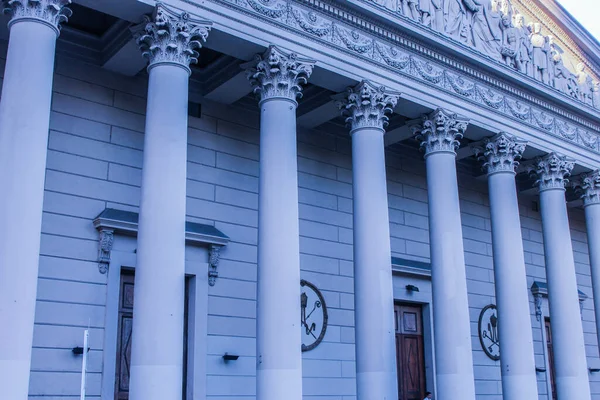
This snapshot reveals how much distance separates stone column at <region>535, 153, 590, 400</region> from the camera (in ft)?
58.7

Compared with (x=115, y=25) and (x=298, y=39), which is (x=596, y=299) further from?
(x=115, y=25)

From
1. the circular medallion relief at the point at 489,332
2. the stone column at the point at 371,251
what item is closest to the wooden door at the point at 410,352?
the circular medallion relief at the point at 489,332

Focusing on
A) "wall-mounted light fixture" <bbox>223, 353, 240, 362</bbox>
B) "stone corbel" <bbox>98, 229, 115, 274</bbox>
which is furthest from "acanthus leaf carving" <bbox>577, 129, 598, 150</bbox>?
"stone corbel" <bbox>98, 229, 115, 274</bbox>

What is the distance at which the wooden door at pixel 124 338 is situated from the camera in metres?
13.8

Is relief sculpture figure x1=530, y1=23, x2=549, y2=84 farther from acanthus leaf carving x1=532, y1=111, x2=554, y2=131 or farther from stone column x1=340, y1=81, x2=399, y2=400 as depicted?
stone column x1=340, y1=81, x2=399, y2=400

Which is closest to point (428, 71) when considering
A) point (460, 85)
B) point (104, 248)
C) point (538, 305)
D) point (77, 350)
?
point (460, 85)

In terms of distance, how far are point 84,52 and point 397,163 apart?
933 centimetres

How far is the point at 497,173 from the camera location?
1784 centimetres

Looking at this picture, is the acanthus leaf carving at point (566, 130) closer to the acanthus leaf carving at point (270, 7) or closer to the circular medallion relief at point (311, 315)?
the circular medallion relief at point (311, 315)

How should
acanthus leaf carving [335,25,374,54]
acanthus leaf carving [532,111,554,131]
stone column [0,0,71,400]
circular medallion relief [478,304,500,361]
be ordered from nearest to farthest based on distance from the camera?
stone column [0,0,71,400] → acanthus leaf carving [335,25,374,54] → acanthus leaf carving [532,111,554,131] → circular medallion relief [478,304,500,361]

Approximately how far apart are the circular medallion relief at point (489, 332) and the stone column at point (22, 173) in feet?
47.1

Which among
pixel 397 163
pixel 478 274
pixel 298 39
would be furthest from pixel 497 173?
pixel 298 39

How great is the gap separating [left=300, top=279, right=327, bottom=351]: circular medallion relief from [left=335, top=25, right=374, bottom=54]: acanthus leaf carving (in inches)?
222

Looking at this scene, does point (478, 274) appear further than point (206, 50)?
Yes
